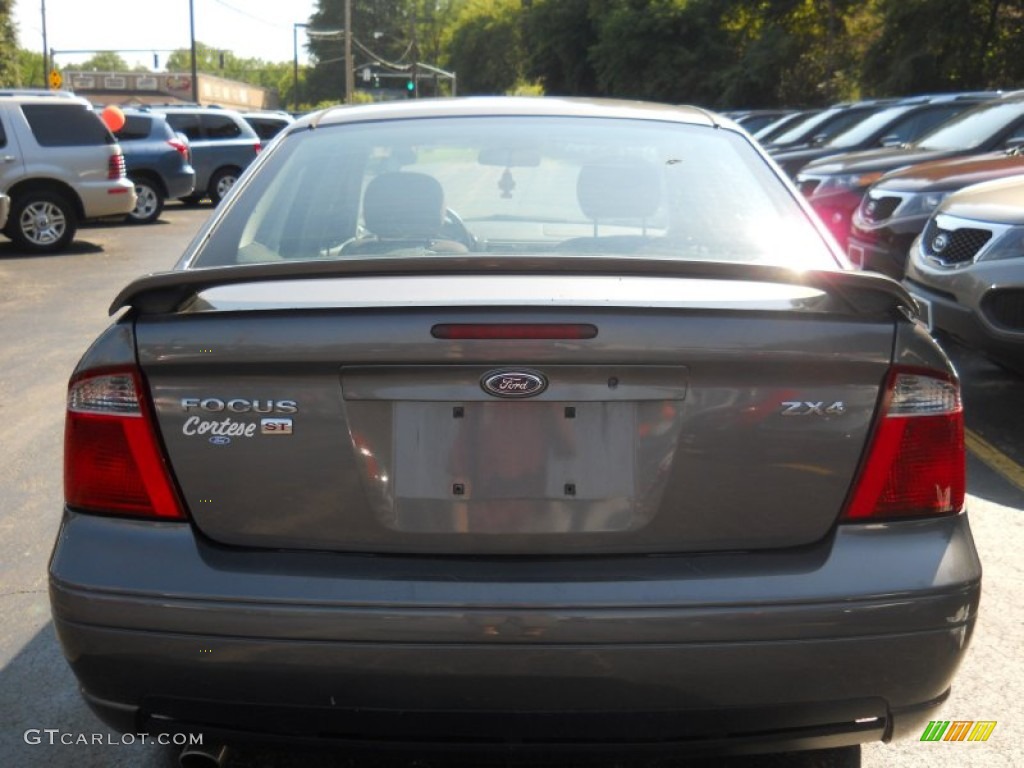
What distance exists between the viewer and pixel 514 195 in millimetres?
3631

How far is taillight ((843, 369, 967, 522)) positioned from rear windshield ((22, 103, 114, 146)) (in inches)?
580

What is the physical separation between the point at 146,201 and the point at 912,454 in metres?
18.8

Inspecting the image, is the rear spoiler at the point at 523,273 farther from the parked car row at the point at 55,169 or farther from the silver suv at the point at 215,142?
the silver suv at the point at 215,142

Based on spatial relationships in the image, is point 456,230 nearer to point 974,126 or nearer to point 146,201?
point 974,126

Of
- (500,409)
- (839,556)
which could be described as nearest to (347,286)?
(500,409)

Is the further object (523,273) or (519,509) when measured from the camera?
(523,273)

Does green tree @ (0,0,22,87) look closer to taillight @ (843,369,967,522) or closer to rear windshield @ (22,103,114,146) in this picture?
rear windshield @ (22,103,114,146)

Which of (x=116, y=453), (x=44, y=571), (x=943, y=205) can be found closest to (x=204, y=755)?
(x=116, y=453)

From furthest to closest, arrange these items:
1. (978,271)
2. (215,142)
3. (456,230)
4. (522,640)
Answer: (215,142), (978,271), (456,230), (522,640)

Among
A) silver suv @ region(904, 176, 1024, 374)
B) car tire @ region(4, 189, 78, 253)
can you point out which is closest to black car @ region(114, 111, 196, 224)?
car tire @ region(4, 189, 78, 253)

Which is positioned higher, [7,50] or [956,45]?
[956,45]

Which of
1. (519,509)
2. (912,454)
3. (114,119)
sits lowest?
(114,119)

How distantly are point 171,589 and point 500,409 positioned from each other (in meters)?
0.73

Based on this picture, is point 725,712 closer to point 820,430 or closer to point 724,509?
point 724,509
